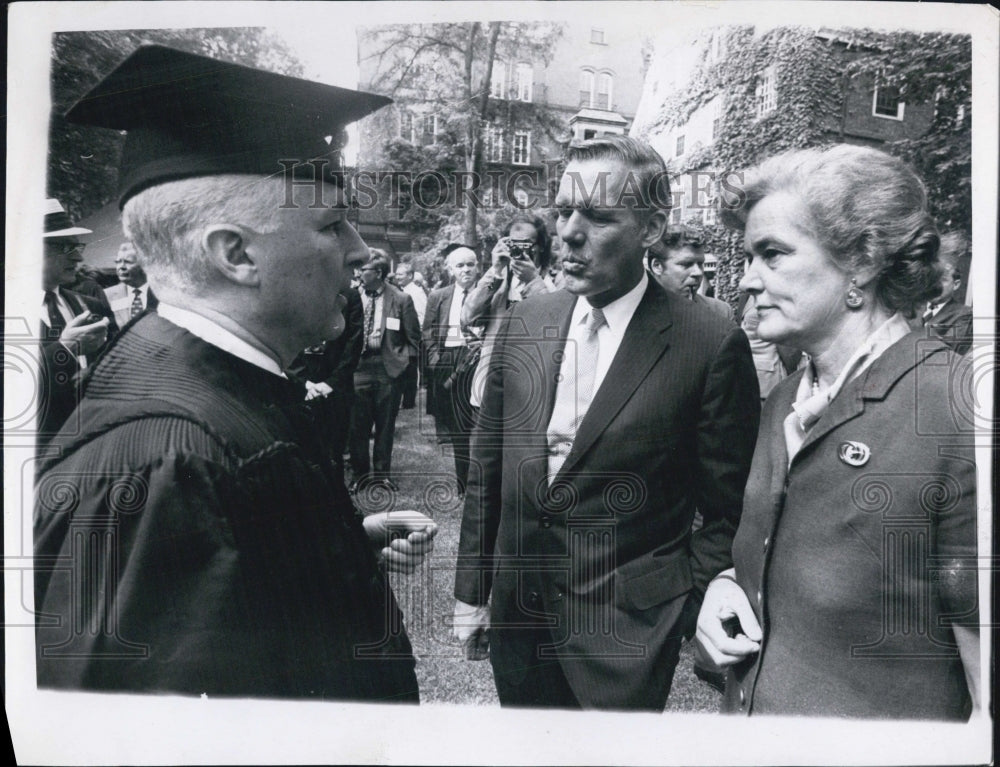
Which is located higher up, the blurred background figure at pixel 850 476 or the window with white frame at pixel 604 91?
the window with white frame at pixel 604 91

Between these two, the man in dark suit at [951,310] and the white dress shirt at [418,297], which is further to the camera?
the white dress shirt at [418,297]

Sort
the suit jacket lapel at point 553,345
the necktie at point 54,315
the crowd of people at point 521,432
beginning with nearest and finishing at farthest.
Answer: the crowd of people at point 521,432
the suit jacket lapel at point 553,345
the necktie at point 54,315

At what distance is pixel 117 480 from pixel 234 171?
3.50ft

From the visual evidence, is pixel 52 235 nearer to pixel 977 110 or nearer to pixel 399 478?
pixel 399 478

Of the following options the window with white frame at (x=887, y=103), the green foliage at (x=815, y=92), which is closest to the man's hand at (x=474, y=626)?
the green foliage at (x=815, y=92)

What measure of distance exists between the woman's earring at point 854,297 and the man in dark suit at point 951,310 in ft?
0.83

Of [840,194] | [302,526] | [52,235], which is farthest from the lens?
[52,235]

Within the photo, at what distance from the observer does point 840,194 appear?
238 centimetres

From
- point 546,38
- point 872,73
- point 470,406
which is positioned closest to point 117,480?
point 470,406

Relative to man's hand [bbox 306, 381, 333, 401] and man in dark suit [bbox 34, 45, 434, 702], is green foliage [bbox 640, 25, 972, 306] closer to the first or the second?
man in dark suit [bbox 34, 45, 434, 702]

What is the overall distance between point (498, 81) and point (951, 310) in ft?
5.74

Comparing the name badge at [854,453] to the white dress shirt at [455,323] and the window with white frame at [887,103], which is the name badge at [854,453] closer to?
the window with white frame at [887,103]

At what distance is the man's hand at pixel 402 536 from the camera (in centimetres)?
274

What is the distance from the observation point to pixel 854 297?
7.86ft
